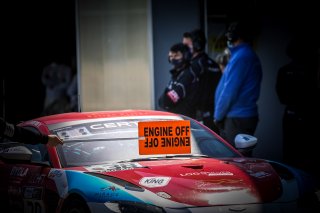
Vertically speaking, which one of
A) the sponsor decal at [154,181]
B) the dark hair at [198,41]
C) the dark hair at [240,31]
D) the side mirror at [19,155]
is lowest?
the sponsor decal at [154,181]

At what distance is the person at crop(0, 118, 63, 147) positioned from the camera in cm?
759

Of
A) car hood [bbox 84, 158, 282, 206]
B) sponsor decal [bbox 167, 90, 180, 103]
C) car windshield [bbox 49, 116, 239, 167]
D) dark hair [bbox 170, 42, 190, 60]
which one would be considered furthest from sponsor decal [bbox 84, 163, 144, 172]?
dark hair [bbox 170, 42, 190, 60]

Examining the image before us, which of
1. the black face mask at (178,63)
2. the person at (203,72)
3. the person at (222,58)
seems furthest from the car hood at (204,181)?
the person at (222,58)

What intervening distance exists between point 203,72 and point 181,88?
47 centimetres

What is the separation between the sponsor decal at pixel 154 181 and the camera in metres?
6.91

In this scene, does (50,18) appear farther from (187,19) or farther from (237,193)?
(237,193)

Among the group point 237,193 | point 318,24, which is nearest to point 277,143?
point 318,24

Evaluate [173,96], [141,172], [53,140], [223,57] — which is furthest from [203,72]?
[141,172]

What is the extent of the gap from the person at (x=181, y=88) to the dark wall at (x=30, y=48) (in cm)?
240

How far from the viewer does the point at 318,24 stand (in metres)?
14.9

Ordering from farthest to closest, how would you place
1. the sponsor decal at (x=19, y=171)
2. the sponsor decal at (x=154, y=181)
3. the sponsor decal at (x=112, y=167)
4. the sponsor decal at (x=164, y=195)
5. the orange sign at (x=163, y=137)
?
the sponsor decal at (x=19, y=171) → the orange sign at (x=163, y=137) → the sponsor decal at (x=112, y=167) → the sponsor decal at (x=154, y=181) → the sponsor decal at (x=164, y=195)

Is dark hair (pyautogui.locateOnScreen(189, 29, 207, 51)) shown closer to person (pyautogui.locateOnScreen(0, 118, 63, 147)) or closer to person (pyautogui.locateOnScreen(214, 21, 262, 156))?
person (pyautogui.locateOnScreen(214, 21, 262, 156))

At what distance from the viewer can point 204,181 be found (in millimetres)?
7027

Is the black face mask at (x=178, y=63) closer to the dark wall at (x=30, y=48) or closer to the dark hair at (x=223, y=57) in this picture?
the dark hair at (x=223, y=57)
